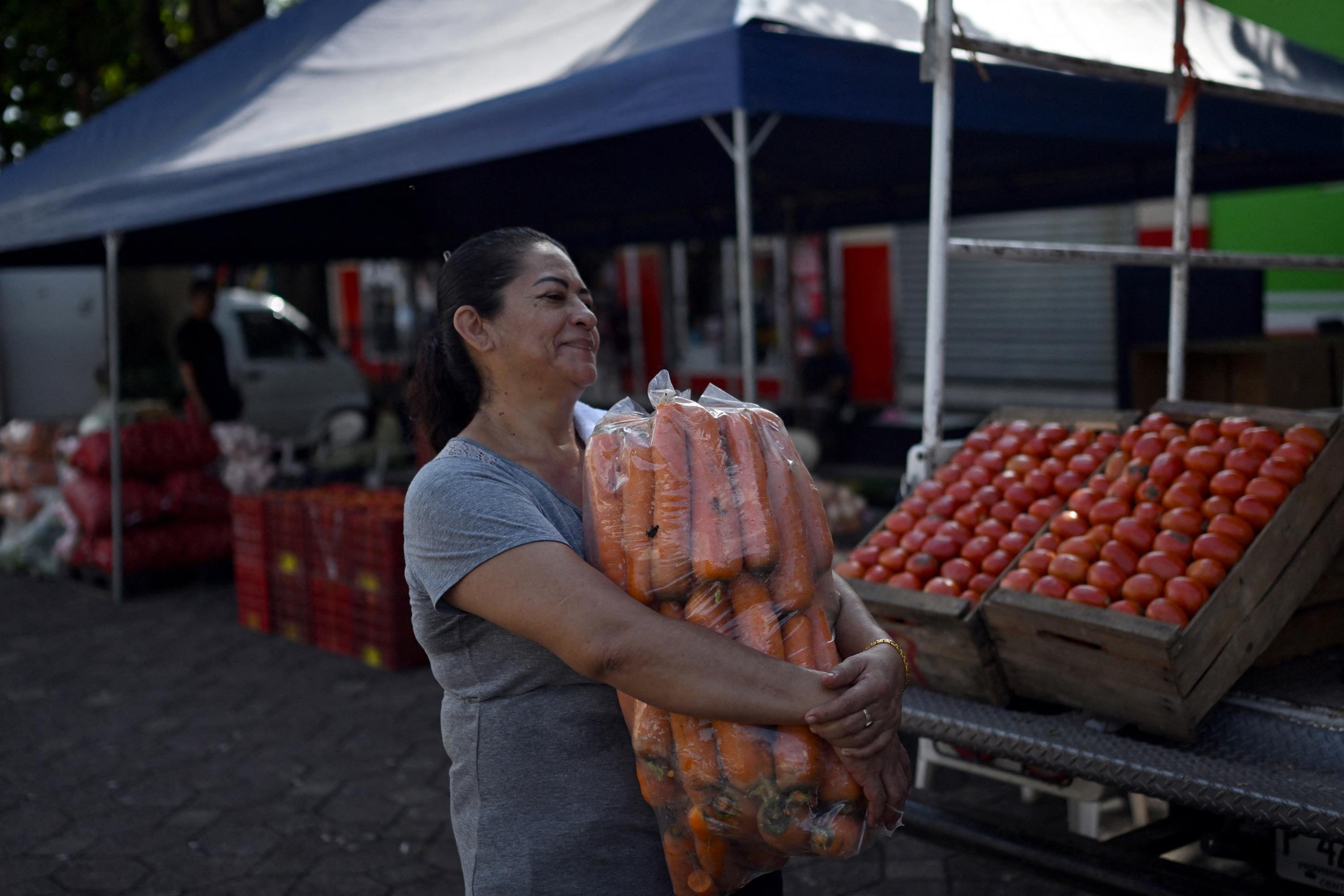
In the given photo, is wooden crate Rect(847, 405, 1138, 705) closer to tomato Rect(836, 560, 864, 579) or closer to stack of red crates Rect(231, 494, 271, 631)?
tomato Rect(836, 560, 864, 579)

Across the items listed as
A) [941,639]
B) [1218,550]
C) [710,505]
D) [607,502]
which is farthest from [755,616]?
[1218,550]

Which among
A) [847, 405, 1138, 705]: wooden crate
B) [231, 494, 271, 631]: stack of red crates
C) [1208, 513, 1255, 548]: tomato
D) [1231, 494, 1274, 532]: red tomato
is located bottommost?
[231, 494, 271, 631]: stack of red crates

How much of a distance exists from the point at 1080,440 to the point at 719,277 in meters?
13.5

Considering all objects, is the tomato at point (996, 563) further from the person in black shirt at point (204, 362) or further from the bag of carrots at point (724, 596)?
the person in black shirt at point (204, 362)

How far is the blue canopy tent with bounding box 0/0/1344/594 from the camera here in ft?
12.9

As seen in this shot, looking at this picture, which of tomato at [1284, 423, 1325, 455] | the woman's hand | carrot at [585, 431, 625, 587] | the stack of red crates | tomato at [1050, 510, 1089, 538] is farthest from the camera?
the stack of red crates

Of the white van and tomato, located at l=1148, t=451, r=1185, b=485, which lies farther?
the white van

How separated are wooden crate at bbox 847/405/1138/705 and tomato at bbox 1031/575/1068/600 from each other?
0.49 feet

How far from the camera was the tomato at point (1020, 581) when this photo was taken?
2656 mm

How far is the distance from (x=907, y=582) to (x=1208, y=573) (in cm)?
73

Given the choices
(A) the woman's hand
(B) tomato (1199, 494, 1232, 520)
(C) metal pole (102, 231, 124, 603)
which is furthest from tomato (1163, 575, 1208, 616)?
(C) metal pole (102, 231, 124, 603)

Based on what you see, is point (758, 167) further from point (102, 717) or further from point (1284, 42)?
point (102, 717)

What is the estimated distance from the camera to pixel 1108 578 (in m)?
2.54

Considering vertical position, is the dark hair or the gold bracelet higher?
the dark hair
